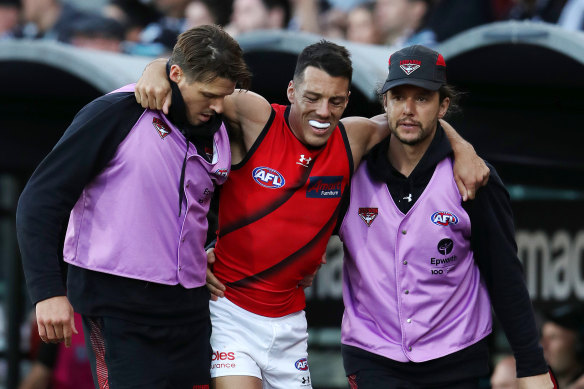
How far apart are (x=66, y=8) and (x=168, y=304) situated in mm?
7101

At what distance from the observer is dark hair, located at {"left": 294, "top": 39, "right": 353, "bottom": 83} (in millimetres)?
4410

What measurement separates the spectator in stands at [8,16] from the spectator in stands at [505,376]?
6.10 m

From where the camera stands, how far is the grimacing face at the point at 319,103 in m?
4.38

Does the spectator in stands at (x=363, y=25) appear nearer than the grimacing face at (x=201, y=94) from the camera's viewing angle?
No

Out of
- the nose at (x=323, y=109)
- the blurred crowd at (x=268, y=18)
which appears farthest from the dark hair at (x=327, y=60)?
the blurred crowd at (x=268, y=18)

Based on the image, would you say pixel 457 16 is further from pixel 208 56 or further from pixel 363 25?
pixel 208 56

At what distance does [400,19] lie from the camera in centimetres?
846

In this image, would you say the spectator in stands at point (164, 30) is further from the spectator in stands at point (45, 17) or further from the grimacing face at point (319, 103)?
the grimacing face at point (319, 103)

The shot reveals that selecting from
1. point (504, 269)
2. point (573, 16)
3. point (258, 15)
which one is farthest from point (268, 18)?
point (504, 269)

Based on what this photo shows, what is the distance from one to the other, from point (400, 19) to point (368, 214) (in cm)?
418

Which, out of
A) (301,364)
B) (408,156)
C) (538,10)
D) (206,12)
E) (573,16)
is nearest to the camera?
(408,156)

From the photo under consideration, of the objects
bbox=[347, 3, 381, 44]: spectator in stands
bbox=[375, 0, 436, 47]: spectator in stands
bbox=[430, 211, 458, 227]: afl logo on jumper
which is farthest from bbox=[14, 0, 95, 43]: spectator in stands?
bbox=[430, 211, 458, 227]: afl logo on jumper

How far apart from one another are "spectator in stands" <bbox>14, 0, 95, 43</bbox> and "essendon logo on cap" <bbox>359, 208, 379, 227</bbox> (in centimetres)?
618

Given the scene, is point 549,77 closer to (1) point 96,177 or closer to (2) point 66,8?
(1) point 96,177
